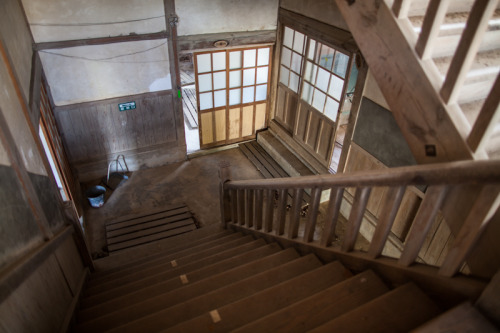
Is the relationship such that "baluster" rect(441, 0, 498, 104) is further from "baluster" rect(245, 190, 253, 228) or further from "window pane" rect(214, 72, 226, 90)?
"window pane" rect(214, 72, 226, 90)

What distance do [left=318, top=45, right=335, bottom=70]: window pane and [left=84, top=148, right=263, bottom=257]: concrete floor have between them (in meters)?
2.41

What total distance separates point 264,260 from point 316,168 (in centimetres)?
344

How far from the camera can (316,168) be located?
5891 millimetres

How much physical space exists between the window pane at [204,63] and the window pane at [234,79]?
18.6 inches

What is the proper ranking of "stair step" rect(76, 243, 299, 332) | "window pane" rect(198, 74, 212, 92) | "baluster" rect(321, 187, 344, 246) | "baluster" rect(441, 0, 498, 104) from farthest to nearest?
1. "window pane" rect(198, 74, 212, 92)
2. "stair step" rect(76, 243, 299, 332)
3. "baluster" rect(321, 187, 344, 246)
4. "baluster" rect(441, 0, 498, 104)

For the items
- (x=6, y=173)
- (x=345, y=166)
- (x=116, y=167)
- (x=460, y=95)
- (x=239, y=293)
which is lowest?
(x=116, y=167)

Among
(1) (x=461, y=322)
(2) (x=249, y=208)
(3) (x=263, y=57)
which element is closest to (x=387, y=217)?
(1) (x=461, y=322)

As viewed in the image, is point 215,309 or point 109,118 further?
point 109,118

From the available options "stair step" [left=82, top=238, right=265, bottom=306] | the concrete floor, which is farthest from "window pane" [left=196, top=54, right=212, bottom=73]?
"stair step" [left=82, top=238, right=265, bottom=306]

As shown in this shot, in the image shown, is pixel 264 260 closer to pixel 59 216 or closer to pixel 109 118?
pixel 59 216

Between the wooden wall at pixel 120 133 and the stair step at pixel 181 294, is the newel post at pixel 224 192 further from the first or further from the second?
the wooden wall at pixel 120 133

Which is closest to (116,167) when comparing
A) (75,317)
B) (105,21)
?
(105,21)

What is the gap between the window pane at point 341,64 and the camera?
495 cm

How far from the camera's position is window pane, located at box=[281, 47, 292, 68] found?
620 centimetres
